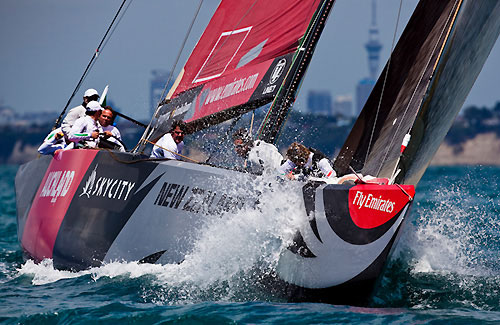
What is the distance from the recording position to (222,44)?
21.1 feet

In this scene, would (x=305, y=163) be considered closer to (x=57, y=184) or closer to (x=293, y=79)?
(x=293, y=79)

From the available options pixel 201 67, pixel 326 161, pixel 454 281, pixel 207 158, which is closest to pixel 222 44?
pixel 201 67

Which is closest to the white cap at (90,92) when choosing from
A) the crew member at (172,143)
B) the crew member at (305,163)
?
the crew member at (172,143)

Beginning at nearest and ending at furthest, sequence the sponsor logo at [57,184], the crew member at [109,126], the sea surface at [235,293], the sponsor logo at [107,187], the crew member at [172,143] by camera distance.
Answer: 1. the sea surface at [235,293]
2. the sponsor logo at [107,187]
3. the crew member at [172,143]
4. the sponsor logo at [57,184]
5. the crew member at [109,126]

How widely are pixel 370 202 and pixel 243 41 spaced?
2314 millimetres

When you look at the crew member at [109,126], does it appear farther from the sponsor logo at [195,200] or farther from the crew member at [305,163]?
the crew member at [305,163]

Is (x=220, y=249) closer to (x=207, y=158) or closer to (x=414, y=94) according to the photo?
(x=207, y=158)

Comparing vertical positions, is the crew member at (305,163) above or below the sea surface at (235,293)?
above

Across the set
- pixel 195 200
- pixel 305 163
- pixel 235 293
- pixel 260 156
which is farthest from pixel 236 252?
pixel 305 163

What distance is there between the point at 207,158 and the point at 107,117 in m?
1.21

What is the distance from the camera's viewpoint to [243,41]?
20.4 ft

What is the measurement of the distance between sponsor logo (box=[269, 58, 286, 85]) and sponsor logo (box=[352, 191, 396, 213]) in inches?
57.9

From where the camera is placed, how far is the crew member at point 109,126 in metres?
6.45

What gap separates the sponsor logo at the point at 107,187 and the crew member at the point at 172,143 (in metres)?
0.33
